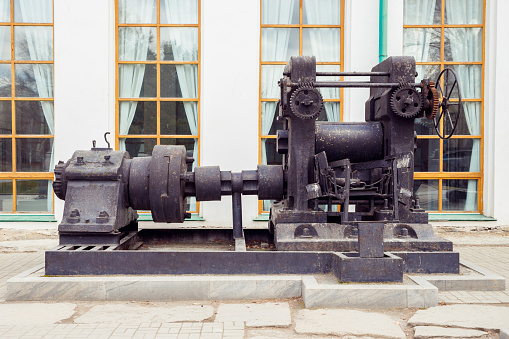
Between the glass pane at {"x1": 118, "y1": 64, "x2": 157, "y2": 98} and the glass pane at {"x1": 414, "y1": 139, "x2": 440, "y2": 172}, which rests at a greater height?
the glass pane at {"x1": 118, "y1": 64, "x2": 157, "y2": 98}

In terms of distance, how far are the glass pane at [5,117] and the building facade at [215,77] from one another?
0.07 feet

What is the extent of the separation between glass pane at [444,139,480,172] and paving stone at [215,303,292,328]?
547 centimetres

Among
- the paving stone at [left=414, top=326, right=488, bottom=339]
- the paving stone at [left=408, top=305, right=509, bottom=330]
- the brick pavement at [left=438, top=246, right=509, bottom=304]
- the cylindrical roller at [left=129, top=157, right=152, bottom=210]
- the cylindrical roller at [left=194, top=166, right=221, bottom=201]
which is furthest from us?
the cylindrical roller at [left=194, top=166, right=221, bottom=201]

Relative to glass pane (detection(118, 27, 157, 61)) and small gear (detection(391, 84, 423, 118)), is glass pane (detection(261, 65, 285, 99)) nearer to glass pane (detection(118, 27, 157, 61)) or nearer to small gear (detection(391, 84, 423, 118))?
glass pane (detection(118, 27, 157, 61))

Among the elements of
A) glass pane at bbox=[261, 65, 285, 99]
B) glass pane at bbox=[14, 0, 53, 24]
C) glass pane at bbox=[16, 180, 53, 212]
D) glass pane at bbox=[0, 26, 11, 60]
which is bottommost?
glass pane at bbox=[16, 180, 53, 212]

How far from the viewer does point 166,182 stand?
17.6 feet

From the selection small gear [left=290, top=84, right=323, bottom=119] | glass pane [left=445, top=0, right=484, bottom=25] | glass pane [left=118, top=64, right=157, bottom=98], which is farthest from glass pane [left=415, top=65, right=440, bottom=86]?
glass pane [left=118, top=64, right=157, bottom=98]

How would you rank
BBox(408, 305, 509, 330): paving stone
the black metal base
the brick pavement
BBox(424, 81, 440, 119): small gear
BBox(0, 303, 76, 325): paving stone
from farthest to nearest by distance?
BBox(424, 81, 440, 119): small gear
the black metal base
the brick pavement
BBox(0, 303, 76, 325): paving stone
BBox(408, 305, 509, 330): paving stone

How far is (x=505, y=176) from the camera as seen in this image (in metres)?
8.51

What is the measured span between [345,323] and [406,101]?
2569 millimetres

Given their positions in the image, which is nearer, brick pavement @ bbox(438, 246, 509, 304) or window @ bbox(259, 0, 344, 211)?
brick pavement @ bbox(438, 246, 509, 304)

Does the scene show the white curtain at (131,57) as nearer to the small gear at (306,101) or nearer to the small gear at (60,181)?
the small gear at (60,181)

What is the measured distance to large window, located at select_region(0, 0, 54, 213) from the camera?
8578mm

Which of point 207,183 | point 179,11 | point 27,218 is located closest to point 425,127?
point 179,11
